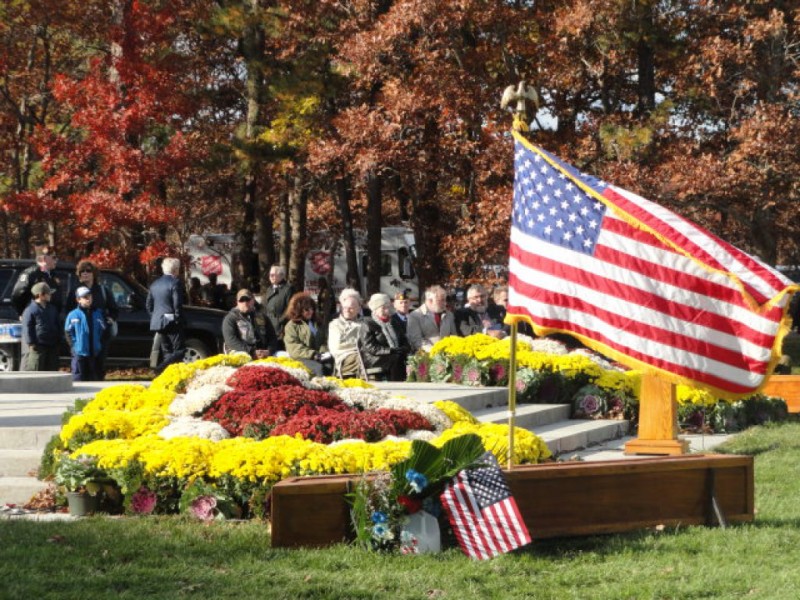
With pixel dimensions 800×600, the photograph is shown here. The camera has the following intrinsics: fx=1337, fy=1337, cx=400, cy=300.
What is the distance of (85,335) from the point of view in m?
16.0

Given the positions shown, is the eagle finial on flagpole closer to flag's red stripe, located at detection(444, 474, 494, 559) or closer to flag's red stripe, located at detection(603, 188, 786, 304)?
flag's red stripe, located at detection(603, 188, 786, 304)

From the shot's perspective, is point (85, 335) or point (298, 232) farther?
point (298, 232)

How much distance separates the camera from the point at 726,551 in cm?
790

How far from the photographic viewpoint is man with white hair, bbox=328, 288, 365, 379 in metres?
14.6

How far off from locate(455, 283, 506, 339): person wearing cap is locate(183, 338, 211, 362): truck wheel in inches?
198

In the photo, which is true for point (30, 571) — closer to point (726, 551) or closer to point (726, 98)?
point (726, 551)

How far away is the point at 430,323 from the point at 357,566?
1021cm

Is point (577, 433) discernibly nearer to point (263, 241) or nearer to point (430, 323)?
point (430, 323)

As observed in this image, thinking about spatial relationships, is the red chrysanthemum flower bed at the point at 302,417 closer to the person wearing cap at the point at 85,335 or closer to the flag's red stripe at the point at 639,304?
the flag's red stripe at the point at 639,304

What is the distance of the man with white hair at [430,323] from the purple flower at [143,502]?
26.9 ft

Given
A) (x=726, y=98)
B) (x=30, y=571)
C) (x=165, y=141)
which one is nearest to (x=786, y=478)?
(x=30, y=571)

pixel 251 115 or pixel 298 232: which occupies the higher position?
pixel 251 115

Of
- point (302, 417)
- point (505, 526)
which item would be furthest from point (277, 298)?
point (505, 526)

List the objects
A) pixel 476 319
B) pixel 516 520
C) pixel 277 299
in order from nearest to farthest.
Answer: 1. pixel 516 520
2. pixel 277 299
3. pixel 476 319
